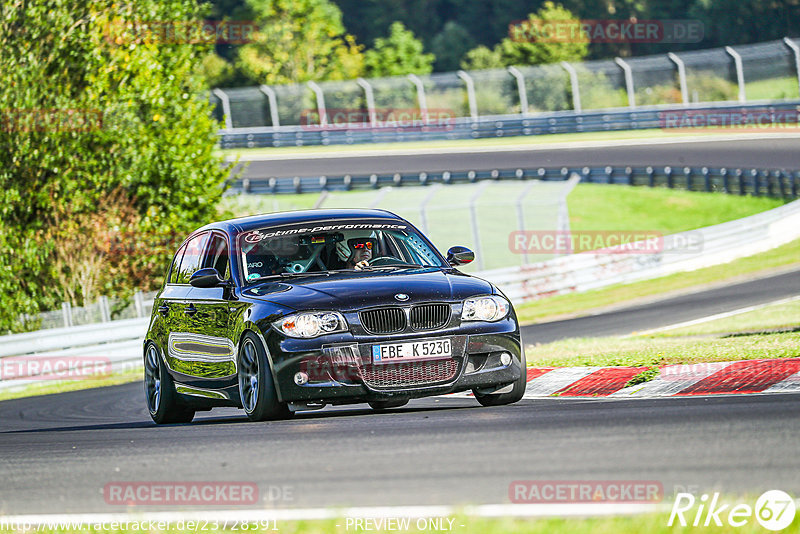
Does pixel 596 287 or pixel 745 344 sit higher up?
pixel 745 344

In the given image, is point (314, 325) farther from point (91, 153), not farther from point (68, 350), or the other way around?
point (91, 153)

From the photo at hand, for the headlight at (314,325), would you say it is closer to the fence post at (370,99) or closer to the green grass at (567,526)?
the green grass at (567,526)

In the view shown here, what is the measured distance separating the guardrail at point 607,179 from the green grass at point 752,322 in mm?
15802

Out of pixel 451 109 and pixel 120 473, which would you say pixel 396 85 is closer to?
pixel 451 109

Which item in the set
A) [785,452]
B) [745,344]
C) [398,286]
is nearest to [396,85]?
[745,344]

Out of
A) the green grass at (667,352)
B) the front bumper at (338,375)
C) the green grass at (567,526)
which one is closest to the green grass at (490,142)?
the green grass at (667,352)

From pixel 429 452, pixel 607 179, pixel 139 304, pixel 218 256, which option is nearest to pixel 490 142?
pixel 607 179

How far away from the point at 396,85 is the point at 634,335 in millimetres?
32839

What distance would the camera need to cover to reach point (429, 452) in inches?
257

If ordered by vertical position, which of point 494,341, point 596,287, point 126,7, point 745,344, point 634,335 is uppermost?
point 126,7

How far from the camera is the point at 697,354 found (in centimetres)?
1145

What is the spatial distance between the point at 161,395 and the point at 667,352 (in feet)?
15.9

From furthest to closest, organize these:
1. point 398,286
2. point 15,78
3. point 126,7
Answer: point 126,7, point 15,78, point 398,286

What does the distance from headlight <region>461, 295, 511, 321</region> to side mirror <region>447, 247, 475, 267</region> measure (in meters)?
1.07
